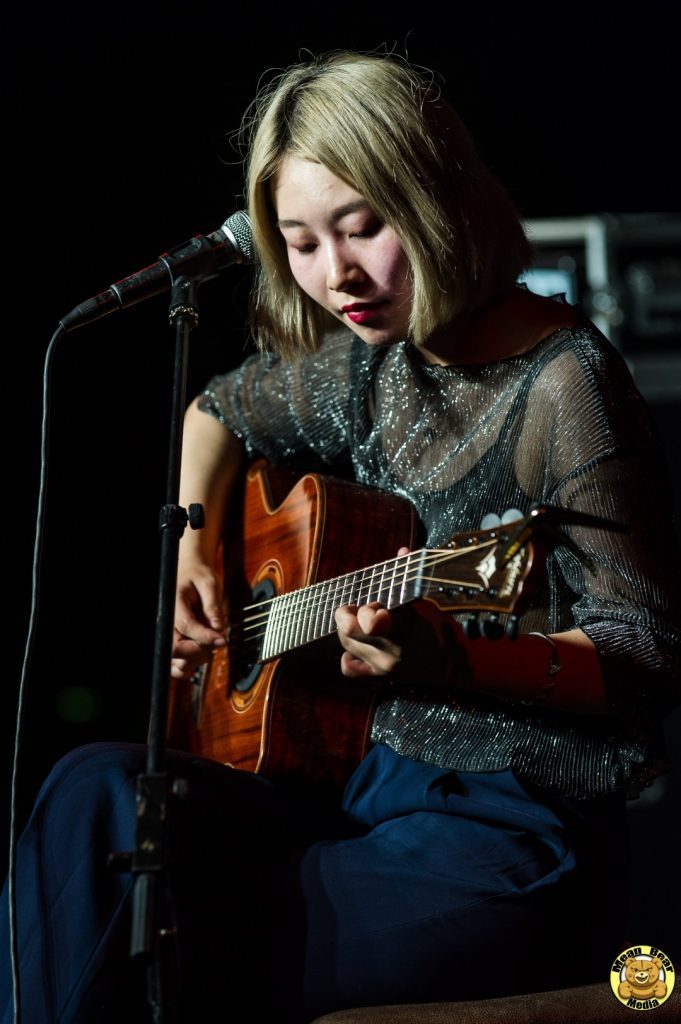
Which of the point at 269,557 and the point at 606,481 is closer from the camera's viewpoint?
the point at 606,481

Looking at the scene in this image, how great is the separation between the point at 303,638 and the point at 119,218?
1.66m

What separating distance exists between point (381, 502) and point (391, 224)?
1.68ft

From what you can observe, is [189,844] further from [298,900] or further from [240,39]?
[240,39]

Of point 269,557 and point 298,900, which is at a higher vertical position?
point 269,557

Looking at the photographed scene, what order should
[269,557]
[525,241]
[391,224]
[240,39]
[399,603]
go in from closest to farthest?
[399,603] < [391,224] < [525,241] < [269,557] < [240,39]

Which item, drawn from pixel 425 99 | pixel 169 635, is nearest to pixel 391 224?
pixel 425 99

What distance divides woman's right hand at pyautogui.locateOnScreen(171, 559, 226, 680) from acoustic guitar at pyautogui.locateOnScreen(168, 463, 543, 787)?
0.03 meters

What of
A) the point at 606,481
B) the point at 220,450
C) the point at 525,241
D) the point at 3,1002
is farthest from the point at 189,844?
the point at 525,241

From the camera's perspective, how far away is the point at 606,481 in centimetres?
162

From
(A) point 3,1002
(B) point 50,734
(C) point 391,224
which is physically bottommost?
(A) point 3,1002

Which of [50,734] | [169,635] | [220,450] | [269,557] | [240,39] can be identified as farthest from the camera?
[240,39]

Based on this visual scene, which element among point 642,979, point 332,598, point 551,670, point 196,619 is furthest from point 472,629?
point 196,619

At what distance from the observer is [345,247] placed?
1.81 meters

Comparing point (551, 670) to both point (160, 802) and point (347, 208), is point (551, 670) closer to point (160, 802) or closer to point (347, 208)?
point (160, 802)
